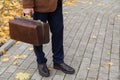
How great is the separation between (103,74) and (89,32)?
233 centimetres

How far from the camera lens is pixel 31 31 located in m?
4.52

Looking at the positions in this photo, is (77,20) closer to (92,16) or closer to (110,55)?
(92,16)

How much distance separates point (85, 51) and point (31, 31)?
1.93 m

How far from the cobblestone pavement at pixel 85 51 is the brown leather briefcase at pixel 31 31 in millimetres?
727

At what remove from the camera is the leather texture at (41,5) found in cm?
454

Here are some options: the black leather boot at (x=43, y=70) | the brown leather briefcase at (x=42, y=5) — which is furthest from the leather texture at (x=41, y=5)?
the black leather boot at (x=43, y=70)

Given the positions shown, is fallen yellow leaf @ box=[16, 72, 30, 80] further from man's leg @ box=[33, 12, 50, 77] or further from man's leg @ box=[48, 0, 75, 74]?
man's leg @ box=[48, 0, 75, 74]

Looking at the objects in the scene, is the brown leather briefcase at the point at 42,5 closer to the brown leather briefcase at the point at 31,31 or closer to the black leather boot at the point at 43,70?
the brown leather briefcase at the point at 31,31

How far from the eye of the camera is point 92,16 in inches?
353

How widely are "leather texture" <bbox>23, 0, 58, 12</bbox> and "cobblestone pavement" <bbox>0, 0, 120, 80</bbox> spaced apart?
3.57 feet

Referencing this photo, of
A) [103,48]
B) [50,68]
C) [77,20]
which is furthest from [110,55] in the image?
[77,20]

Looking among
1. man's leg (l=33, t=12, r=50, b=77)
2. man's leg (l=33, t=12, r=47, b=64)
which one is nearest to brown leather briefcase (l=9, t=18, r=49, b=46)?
man's leg (l=33, t=12, r=47, b=64)

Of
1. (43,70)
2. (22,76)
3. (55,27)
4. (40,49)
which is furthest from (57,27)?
(22,76)

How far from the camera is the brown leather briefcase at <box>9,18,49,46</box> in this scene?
4.51m
